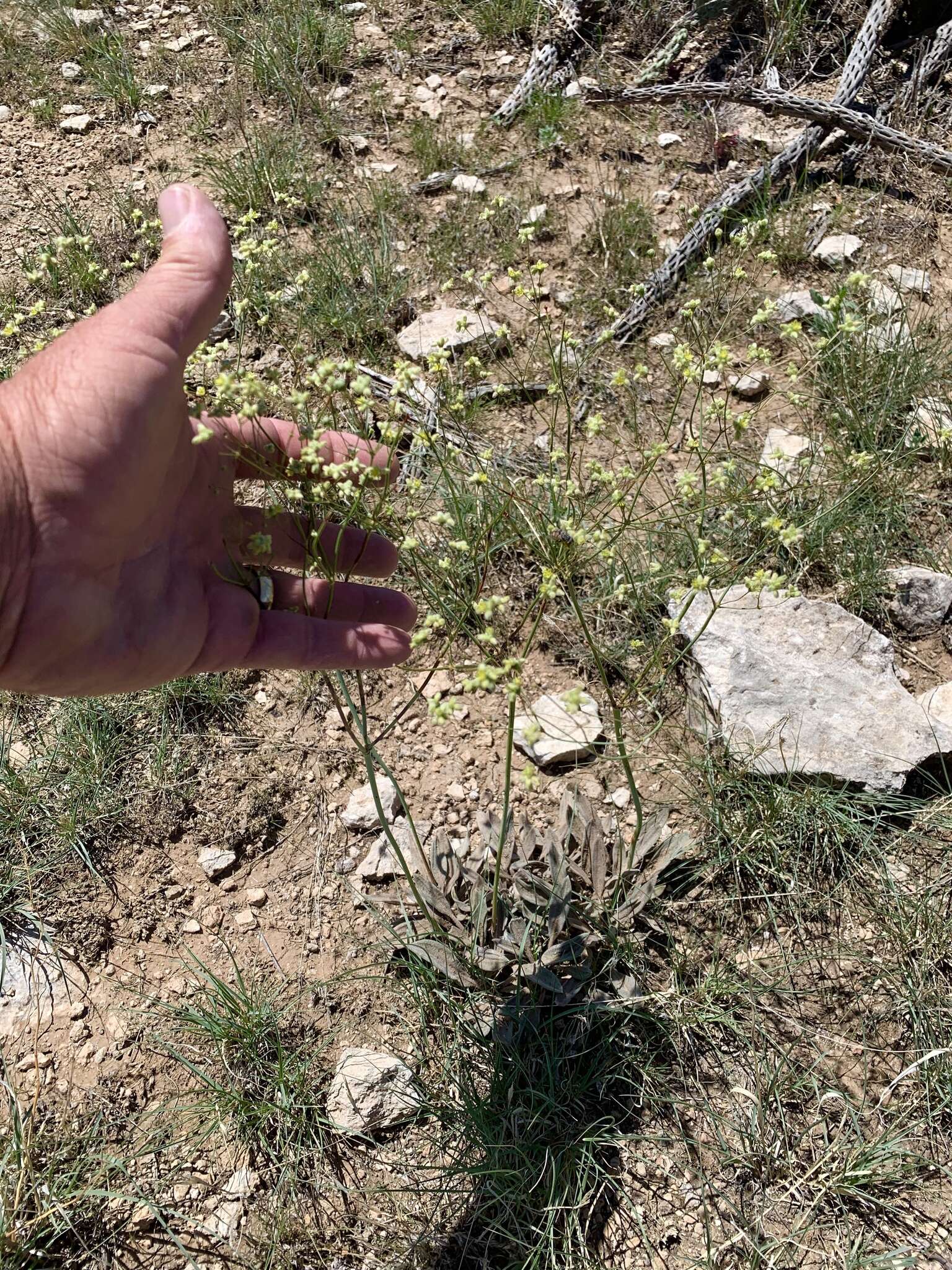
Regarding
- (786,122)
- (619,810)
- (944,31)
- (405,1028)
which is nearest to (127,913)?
(405,1028)

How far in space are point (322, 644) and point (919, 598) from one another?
223 centimetres

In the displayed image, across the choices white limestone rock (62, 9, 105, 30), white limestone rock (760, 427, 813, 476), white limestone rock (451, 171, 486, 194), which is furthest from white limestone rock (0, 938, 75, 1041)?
white limestone rock (62, 9, 105, 30)

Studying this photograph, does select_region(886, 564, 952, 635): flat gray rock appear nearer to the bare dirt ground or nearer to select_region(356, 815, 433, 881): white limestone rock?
the bare dirt ground

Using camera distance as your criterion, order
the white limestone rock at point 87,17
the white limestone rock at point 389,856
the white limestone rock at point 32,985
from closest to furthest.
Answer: the white limestone rock at point 32,985, the white limestone rock at point 389,856, the white limestone rock at point 87,17

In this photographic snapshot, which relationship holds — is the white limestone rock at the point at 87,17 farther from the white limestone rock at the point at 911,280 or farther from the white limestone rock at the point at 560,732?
the white limestone rock at the point at 560,732

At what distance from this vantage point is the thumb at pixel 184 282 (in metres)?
2.17

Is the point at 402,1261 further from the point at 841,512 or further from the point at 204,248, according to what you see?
the point at 841,512

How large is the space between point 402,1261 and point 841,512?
281 cm

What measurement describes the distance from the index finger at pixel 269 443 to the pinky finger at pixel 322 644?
0.42 metres

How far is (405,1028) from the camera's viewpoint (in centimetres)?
269

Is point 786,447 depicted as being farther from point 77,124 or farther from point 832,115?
point 77,124

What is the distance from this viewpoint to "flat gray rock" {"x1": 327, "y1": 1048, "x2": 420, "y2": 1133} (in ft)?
8.25

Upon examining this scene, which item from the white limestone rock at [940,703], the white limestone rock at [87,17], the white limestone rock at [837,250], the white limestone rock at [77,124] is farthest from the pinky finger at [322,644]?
the white limestone rock at [87,17]

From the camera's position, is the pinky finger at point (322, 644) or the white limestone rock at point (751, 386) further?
the white limestone rock at point (751, 386)
